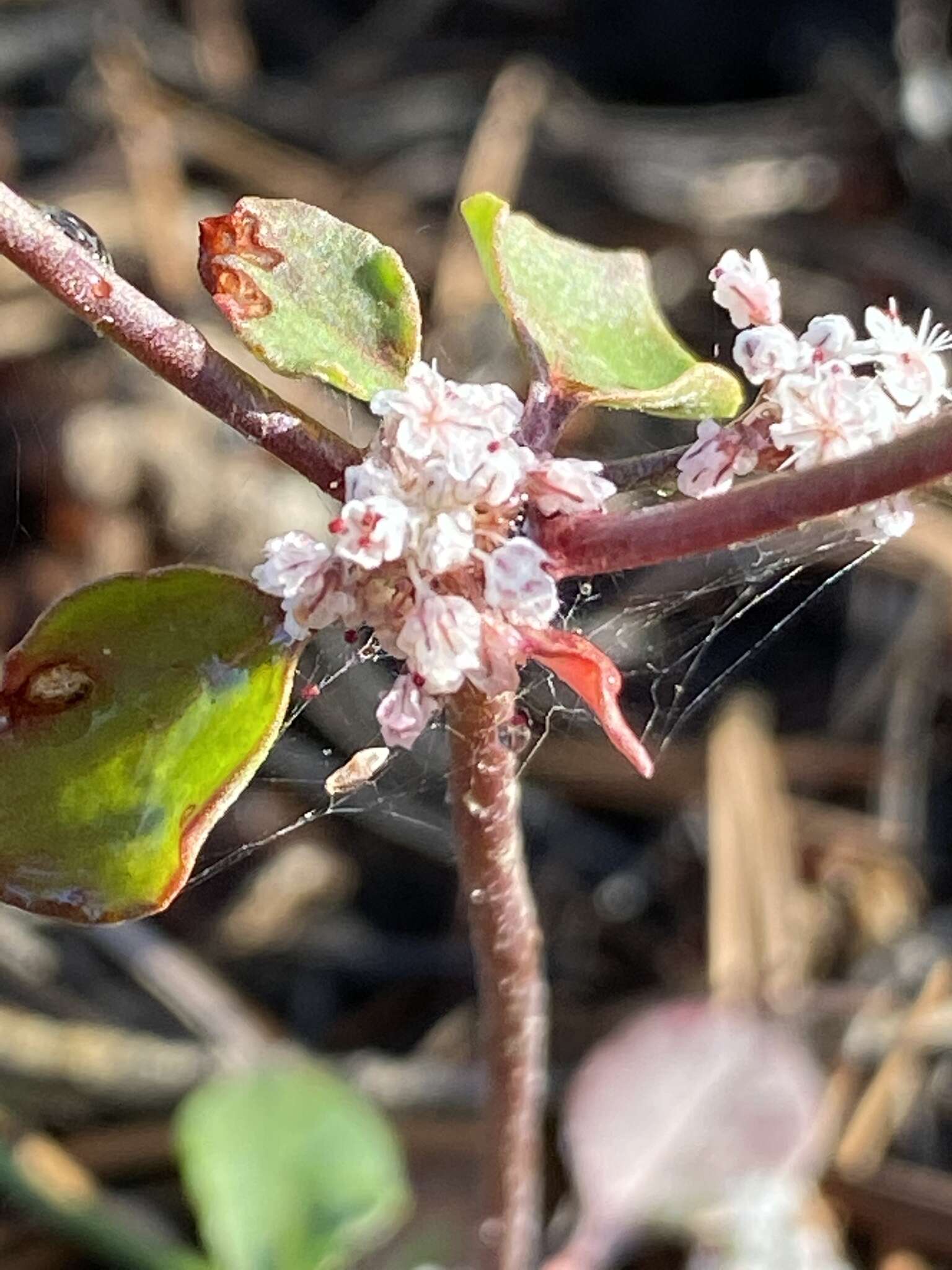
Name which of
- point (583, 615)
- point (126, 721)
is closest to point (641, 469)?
point (583, 615)

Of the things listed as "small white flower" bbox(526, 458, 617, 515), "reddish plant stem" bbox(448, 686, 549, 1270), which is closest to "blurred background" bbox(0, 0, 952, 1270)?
"reddish plant stem" bbox(448, 686, 549, 1270)

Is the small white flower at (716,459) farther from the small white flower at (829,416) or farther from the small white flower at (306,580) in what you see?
the small white flower at (306,580)

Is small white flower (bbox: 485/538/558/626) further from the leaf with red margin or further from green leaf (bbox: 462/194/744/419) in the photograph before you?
green leaf (bbox: 462/194/744/419)

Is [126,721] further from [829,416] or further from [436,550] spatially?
[829,416]

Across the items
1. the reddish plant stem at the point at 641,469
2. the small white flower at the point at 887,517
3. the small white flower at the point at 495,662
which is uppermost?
the reddish plant stem at the point at 641,469

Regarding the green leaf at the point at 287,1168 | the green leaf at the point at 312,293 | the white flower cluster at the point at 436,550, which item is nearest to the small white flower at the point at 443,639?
the white flower cluster at the point at 436,550
